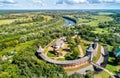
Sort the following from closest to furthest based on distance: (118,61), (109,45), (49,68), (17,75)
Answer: (17,75) → (49,68) → (118,61) → (109,45)

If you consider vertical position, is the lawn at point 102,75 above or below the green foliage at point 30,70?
below

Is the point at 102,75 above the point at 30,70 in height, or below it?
below

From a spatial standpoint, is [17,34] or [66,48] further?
[17,34]

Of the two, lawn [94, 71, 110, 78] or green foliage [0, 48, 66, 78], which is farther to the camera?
lawn [94, 71, 110, 78]

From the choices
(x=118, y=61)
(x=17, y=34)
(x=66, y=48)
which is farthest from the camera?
(x=17, y=34)

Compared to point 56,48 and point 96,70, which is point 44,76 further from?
point 56,48

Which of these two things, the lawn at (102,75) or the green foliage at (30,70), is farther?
the lawn at (102,75)

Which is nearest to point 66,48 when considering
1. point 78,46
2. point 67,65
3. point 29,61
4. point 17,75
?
point 78,46

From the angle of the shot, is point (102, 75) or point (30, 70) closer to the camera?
point (30, 70)

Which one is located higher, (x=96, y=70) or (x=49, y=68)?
(x=49, y=68)

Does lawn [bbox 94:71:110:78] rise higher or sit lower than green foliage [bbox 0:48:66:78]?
lower
